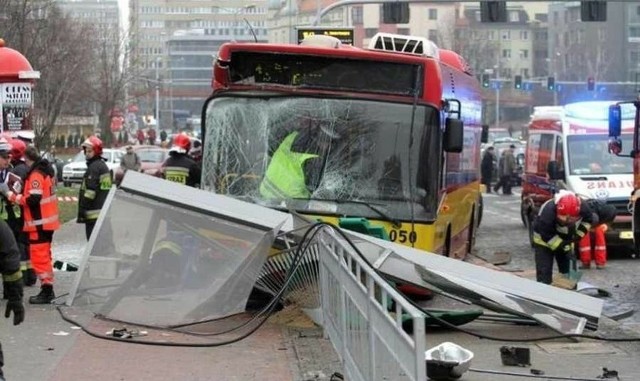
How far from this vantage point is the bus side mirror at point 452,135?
44.2 ft

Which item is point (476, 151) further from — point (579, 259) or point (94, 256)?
point (94, 256)

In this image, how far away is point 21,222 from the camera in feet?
46.8

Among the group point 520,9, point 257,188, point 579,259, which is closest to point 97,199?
point 257,188

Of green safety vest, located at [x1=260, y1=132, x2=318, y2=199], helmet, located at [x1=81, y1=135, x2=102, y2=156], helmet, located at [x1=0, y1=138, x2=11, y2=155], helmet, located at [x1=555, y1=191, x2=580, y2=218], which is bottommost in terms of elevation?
helmet, located at [x1=555, y1=191, x2=580, y2=218]

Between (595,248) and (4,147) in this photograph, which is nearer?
(4,147)

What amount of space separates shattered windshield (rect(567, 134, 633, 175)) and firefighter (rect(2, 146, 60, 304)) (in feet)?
36.1

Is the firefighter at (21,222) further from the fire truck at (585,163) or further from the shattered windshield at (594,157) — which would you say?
the shattered windshield at (594,157)

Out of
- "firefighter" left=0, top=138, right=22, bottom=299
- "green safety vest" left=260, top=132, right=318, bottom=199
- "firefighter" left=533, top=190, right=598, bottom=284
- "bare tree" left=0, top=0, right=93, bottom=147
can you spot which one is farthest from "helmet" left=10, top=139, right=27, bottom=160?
"bare tree" left=0, top=0, right=93, bottom=147

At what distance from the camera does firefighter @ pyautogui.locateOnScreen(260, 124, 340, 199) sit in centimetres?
1333

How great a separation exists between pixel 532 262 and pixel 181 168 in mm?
6345

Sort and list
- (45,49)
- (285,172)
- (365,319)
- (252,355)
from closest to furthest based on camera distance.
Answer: (365,319)
(252,355)
(285,172)
(45,49)

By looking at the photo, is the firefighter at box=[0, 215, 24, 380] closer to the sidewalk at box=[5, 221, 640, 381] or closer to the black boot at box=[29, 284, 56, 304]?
the sidewalk at box=[5, 221, 640, 381]

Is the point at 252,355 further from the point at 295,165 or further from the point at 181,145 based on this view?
the point at 181,145

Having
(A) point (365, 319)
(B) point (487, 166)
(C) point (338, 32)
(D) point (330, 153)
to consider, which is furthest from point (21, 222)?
(B) point (487, 166)
